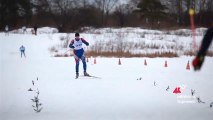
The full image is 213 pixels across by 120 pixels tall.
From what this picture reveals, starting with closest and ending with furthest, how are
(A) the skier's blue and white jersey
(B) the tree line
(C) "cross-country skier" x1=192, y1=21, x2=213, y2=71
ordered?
1. (C) "cross-country skier" x1=192, y1=21, x2=213, y2=71
2. (A) the skier's blue and white jersey
3. (B) the tree line

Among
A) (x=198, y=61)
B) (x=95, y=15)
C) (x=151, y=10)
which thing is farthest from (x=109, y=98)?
(x=95, y=15)

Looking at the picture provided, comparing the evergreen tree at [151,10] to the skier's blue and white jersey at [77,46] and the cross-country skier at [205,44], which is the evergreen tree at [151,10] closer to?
the skier's blue and white jersey at [77,46]

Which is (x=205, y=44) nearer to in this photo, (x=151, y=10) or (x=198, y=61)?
(x=198, y=61)

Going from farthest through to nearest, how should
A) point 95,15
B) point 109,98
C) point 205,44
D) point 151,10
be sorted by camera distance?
point 95,15 → point 151,10 → point 109,98 → point 205,44

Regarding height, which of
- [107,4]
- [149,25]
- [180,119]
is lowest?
[180,119]

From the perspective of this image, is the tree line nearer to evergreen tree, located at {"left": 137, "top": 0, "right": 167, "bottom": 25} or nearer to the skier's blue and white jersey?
evergreen tree, located at {"left": 137, "top": 0, "right": 167, "bottom": 25}

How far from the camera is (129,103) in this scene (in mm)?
5855

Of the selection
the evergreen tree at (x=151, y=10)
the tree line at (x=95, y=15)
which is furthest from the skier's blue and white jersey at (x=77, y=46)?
the evergreen tree at (x=151, y=10)

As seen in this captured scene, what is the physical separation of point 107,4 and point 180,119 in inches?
1769

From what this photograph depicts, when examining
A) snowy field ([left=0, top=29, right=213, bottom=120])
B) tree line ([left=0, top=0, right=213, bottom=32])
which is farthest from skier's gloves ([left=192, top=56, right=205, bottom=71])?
tree line ([left=0, top=0, right=213, bottom=32])

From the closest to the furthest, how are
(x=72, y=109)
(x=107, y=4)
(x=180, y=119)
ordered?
(x=180, y=119)
(x=72, y=109)
(x=107, y=4)

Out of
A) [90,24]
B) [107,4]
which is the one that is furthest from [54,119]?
[107,4]

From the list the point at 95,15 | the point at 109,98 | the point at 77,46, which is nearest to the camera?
the point at 109,98

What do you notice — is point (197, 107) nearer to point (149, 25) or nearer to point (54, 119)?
point (54, 119)
